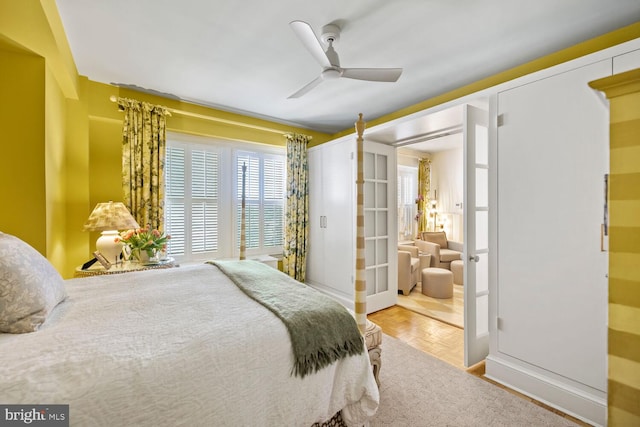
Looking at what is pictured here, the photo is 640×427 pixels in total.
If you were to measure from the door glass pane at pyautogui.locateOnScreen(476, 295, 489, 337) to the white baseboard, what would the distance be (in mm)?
280

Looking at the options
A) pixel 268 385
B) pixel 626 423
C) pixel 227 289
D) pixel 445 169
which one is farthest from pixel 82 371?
pixel 445 169

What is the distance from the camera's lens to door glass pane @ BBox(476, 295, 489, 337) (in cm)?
234

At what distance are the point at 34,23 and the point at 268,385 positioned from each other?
8.62ft

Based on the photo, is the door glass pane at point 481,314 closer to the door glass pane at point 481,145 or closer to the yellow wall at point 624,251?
the door glass pane at point 481,145

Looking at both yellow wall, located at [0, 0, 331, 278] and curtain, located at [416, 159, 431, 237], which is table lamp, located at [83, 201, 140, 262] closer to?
yellow wall, located at [0, 0, 331, 278]

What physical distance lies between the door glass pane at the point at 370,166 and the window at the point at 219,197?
60.8 inches

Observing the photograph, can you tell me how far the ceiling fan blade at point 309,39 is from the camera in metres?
1.55

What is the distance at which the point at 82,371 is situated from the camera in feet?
2.86

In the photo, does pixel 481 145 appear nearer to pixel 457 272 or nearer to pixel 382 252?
pixel 382 252

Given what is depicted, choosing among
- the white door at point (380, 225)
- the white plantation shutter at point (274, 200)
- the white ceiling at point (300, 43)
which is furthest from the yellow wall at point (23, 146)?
the white door at point (380, 225)

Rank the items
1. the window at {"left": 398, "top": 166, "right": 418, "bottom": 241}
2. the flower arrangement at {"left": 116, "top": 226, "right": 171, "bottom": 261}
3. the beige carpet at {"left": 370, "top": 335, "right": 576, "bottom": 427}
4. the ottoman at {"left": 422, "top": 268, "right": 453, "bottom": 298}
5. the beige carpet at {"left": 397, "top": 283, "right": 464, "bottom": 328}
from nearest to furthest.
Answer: the beige carpet at {"left": 370, "top": 335, "right": 576, "bottom": 427} < the flower arrangement at {"left": 116, "top": 226, "right": 171, "bottom": 261} < the beige carpet at {"left": 397, "top": 283, "right": 464, "bottom": 328} < the ottoman at {"left": 422, "top": 268, "right": 453, "bottom": 298} < the window at {"left": 398, "top": 166, "right": 418, "bottom": 241}

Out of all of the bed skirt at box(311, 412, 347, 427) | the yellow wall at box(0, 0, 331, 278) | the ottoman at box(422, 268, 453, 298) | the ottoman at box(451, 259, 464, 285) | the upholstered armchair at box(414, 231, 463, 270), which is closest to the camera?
the bed skirt at box(311, 412, 347, 427)

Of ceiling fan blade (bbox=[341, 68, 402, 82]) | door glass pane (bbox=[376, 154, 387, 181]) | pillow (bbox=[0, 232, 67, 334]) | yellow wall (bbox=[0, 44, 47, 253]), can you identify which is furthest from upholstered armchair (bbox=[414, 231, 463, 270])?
yellow wall (bbox=[0, 44, 47, 253])

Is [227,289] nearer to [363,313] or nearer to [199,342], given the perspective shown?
[199,342]
